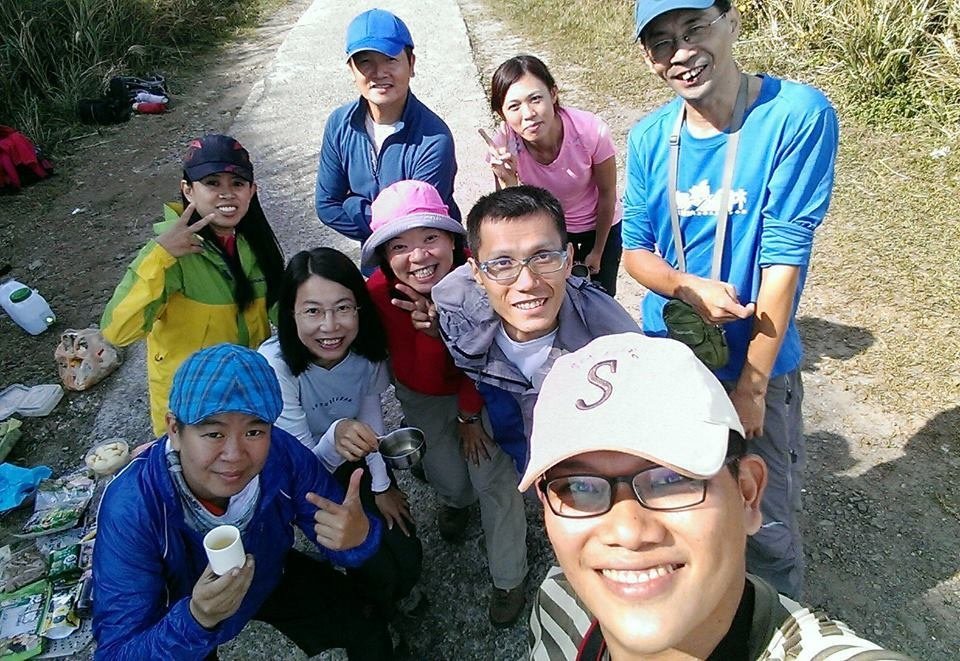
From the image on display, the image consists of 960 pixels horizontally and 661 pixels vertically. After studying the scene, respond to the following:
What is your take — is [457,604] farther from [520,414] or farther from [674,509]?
[674,509]

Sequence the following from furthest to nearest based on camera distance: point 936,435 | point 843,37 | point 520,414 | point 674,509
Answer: point 843,37, point 936,435, point 520,414, point 674,509

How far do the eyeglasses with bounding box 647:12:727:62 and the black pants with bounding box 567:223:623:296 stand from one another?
158 centimetres

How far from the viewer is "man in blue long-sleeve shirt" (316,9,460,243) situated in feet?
9.79

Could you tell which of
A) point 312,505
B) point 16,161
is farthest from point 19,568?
point 16,161

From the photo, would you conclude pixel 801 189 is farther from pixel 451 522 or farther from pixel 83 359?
pixel 83 359

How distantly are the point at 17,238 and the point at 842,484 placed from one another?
635cm

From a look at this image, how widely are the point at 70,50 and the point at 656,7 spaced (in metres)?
8.67

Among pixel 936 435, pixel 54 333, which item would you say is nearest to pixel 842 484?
pixel 936 435

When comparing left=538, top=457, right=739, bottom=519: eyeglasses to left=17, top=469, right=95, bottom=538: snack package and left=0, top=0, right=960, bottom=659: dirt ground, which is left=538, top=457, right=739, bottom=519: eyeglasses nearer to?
left=0, top=0, right=960, bottom=659: dirt ground

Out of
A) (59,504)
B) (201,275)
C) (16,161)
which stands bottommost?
(59,504)

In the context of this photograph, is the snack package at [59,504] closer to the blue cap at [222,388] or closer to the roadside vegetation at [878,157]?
the blue cap at [222,388]

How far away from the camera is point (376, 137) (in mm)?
3115

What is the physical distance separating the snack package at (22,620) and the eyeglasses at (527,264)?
2.30m

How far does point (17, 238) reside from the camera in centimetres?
575
